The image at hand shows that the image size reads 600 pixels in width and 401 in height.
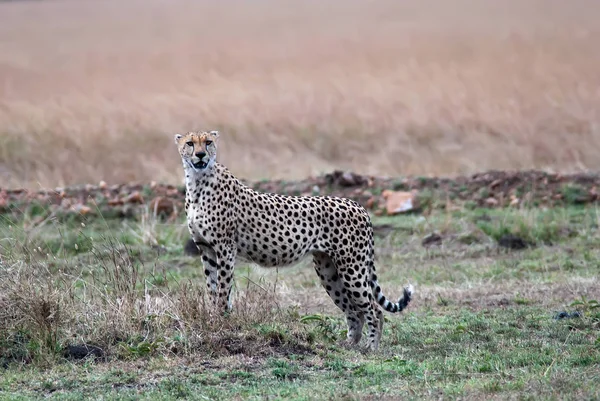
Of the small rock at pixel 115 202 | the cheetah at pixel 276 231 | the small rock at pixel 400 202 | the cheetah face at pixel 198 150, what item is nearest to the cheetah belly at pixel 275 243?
the cheetah at pixel 276 231

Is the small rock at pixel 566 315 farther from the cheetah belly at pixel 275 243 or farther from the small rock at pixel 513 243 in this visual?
the small rock at pixel 513 243

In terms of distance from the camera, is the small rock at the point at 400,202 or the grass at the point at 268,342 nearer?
the grass at the point at 268,342

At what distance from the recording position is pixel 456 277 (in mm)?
11086

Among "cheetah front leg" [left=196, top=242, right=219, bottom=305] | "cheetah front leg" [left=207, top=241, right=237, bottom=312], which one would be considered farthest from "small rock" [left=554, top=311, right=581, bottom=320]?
"cheetah front leg" [left=196, top=242, right=219, bottom=305]

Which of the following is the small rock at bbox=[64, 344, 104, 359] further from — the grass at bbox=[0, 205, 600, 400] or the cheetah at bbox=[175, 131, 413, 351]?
the cheetah at bbox=[175, 131, 413, 351]

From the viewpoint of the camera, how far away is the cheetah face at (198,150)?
8586mm

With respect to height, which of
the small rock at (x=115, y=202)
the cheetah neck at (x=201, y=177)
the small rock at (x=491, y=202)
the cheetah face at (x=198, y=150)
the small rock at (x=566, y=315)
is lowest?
the small rock at (x=566, y=315)

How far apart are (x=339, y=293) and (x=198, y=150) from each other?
1559mm

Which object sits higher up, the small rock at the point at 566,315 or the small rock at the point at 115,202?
the small rock at the point at 115,202

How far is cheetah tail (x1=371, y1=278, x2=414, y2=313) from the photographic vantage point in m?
8.55

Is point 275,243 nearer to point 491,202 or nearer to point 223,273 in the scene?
point 223,273

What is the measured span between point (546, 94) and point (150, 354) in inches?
658

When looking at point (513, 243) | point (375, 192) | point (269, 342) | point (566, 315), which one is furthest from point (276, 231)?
point (375, 192)

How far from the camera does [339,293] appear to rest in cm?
881
